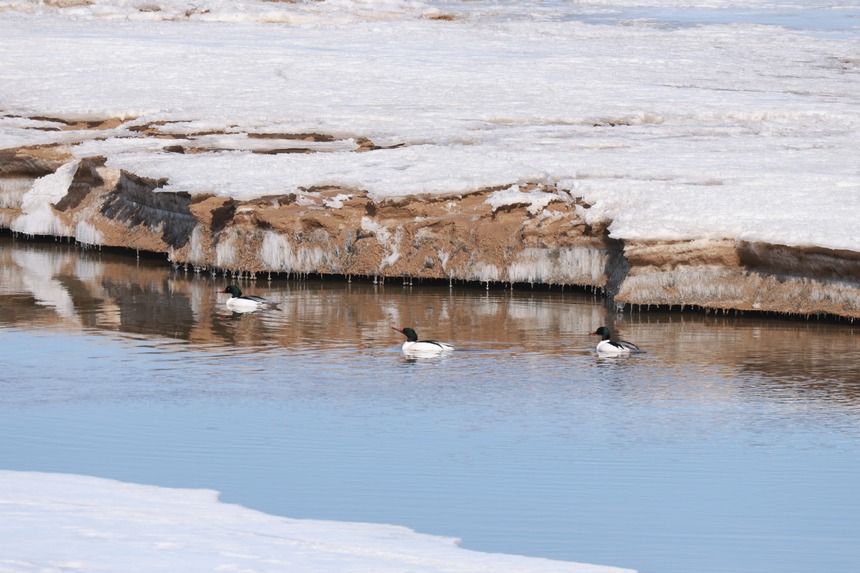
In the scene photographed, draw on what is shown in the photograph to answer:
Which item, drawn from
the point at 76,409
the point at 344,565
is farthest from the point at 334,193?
the point at 344,565

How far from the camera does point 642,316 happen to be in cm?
1912

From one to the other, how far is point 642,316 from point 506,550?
11018 millimetres

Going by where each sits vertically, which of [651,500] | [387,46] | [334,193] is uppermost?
[387,46]

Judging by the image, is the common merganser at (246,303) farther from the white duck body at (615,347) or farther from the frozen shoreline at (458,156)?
the white duck body at (615,347)

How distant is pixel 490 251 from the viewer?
21.0m

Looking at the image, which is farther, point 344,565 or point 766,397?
point 766,397

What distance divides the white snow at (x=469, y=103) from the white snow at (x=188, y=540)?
1114 cm

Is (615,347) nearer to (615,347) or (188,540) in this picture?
(615,347)

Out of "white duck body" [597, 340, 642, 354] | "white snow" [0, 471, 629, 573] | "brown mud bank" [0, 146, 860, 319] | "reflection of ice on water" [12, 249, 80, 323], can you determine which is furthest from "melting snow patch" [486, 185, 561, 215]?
"white snow" [0, 471, 629, 573]

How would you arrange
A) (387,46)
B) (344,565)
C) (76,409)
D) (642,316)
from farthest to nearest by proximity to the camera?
(387,46) < (642,316) < (76,409) < (344,565)

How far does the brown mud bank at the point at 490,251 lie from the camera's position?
18.8 meters

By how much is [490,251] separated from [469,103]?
7.19 metres

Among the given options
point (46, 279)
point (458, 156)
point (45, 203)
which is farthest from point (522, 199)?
point (45, 203)

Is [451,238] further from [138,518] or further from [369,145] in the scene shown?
[138,518]
